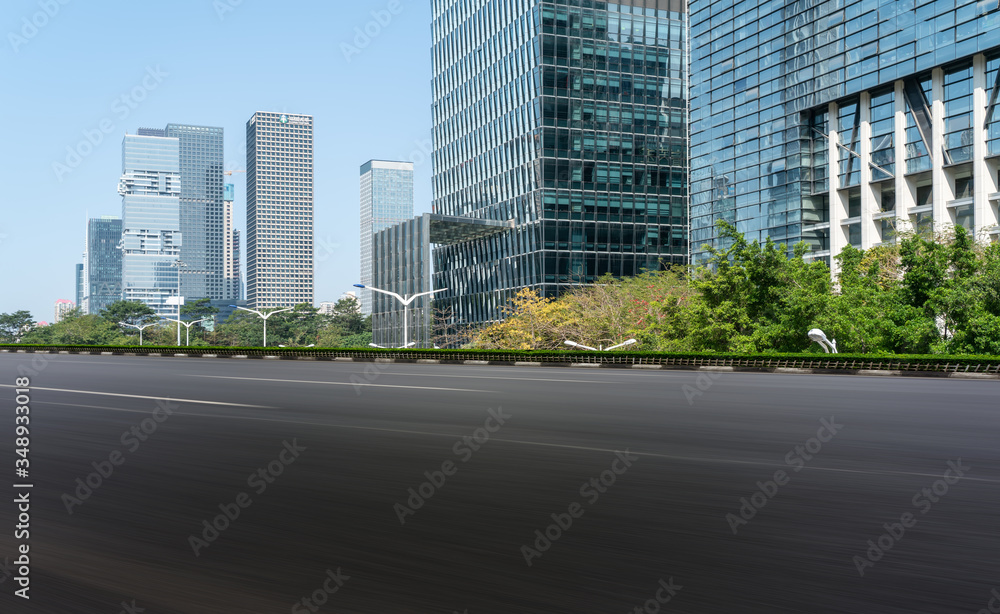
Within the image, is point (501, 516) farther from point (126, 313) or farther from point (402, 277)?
point (126, 313)

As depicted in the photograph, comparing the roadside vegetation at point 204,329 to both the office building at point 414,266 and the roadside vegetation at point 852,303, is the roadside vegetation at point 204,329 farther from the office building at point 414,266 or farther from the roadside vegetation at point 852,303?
the roadside vegetation at point 852,303

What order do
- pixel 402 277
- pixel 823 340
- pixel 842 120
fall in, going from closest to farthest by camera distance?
pixel 823 340
pixel 842 120
pixel 402 277

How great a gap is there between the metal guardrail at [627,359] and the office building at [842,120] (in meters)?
23.8

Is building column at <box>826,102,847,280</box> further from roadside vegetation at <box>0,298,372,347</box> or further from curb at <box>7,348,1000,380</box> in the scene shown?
roadside vegetation at <box>0,298,372,347</box>

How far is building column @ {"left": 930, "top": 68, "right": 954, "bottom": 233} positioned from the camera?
54.8m

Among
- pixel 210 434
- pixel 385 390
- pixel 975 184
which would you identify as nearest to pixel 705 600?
pixel 210 434

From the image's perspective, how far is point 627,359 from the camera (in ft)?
120

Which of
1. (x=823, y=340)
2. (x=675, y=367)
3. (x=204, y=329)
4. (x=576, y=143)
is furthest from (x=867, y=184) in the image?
(x=204, y=329)

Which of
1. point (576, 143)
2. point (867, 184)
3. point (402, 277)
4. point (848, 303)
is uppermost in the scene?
point (576, 143)

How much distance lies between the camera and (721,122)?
73250 millimetres

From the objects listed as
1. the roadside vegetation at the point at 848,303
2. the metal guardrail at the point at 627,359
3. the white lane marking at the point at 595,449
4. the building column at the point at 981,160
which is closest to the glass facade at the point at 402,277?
the metal guardrail at the point at 627,359

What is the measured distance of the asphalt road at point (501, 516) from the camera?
11.6 feet

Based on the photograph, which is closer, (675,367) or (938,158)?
(675,367)

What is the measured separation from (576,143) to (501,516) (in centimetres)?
8029
